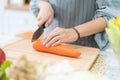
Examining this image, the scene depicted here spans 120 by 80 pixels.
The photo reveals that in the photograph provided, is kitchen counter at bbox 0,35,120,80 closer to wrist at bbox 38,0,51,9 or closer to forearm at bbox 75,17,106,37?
forearm at bbox 75,17,106,37

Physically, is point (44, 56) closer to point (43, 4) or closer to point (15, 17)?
point (43, 4)

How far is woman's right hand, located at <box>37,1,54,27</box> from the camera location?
1.08 meters

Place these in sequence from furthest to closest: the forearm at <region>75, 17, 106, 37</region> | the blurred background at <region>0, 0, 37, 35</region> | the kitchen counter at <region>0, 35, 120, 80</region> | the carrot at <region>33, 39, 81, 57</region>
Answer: the blurred background at <region>0, 0, 37, 35</region>
the forearm at <region>75, 17, 106, 37</region>
the carrot at <region>33, 39, 81, 57</region>
the kitchen counter at <region>0, 35, 120, 80</region>

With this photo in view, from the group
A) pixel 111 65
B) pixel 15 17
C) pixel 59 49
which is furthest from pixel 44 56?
pixel 15 17

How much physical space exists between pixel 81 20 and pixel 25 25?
5.96 ft

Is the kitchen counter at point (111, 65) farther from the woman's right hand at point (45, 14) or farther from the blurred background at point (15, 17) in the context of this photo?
the blurred background at point (15, 17)

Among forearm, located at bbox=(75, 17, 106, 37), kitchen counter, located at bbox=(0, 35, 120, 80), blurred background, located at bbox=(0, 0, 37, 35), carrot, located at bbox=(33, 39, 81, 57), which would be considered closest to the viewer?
kitchen counter, located at bbox=(0, 35, 120, 80)

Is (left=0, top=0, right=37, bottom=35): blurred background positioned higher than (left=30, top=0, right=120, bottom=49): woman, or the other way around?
(left=30, top=0, right=120, bottom=49): woman

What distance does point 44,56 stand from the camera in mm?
928

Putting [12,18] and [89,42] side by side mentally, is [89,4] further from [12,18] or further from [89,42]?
[12,18]

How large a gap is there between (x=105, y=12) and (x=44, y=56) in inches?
13.0

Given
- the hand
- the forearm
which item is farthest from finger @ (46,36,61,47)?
the forearm

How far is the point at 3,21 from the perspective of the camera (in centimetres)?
300

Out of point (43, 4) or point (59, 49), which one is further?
point (43, 4)
